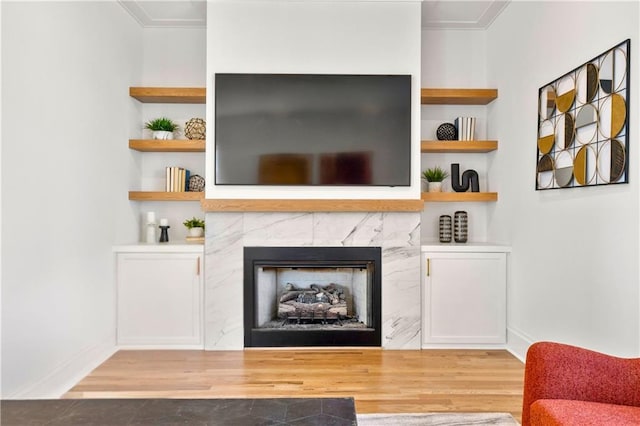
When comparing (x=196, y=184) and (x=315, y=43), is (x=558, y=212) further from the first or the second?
(x=196, y=184)

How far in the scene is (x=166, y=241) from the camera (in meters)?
3.75

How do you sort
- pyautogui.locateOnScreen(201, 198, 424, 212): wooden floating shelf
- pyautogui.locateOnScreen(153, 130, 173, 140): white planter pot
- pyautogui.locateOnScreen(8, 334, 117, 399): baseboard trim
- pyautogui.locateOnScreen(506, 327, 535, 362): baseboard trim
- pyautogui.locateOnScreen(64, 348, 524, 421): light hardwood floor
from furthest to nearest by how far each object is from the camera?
pyautogui.locateOnScreen(153, 130, 173, 140): white planter pot
pyautogui.locateOnScreen(201, 198, 424, 212): wooden floating shelf
pyautogui.locateOnScreen(506, 327, 535, 362): baseboard trim
pyautogui.locateOnScreen(64, 348, 524, 421): light hardwood floor
pyautogui.locateOnScreen(8, 334, 117, 399): baseboard trim

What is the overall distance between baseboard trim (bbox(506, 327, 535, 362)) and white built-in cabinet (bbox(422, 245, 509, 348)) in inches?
2.9

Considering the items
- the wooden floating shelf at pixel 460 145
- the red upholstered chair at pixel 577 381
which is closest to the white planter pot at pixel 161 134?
the wooden floating shelf at pixel 460 145

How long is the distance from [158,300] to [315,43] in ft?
7.83

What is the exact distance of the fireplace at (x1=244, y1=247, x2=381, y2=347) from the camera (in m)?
3.35

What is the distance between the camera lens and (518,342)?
3203 millimetres

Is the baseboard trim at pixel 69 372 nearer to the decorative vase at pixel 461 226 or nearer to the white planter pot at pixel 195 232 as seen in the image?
the white planter pot at pixel 195 232

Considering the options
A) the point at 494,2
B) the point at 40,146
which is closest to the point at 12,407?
the point at 40,146

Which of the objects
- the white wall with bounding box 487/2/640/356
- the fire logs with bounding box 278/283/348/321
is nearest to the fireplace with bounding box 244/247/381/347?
the fire logs with bounding box 278/283/348/321

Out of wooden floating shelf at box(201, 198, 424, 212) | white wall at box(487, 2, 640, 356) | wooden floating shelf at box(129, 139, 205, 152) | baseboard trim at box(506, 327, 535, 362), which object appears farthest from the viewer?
wooden floating shelf at box(129, 139, 205, 152)

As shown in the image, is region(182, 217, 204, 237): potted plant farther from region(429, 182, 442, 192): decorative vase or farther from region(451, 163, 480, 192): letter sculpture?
region(451, 163, 480, 192): letter sculpture

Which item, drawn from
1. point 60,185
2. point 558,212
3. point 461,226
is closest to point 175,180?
point 60,185

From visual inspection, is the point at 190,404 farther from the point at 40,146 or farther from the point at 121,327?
the point at 121,327
